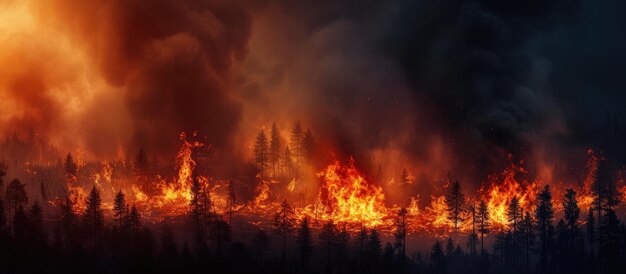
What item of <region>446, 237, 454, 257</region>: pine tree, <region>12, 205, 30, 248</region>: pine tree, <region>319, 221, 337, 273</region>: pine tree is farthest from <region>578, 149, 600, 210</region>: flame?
<region>12, 205, 30, 248</region>: pine tree

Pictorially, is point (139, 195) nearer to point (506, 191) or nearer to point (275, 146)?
point (275, 146)

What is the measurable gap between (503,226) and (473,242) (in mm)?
13958

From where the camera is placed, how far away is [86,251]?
104m

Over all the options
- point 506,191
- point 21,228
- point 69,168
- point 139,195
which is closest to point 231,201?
point 139,195

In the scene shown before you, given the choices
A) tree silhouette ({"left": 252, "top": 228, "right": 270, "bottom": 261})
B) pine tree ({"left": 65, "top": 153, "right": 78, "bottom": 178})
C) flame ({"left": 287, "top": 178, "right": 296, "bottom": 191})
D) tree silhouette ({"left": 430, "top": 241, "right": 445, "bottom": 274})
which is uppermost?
pine tree ({"left": 65, "top": 153, "right": 78, "bottom": 178})

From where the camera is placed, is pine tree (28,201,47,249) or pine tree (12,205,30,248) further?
pine tree (28,201,47,249)

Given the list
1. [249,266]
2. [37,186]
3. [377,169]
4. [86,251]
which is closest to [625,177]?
[377,169]

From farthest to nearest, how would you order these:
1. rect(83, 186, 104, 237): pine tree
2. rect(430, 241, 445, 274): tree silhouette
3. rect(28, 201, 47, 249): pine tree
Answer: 1. rect(430, 241, 445, 274): tree silhouette
2. rect(83, 186, 104, 237): pine tree
3. rect(28, 201, 47, 249): pine tree

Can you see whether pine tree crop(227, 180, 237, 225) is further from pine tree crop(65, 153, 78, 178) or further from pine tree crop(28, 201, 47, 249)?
pine tree crop(65, 153, 78, 178)

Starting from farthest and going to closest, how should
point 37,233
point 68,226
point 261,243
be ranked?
point 261,243 < point 68,226 < point 37,233

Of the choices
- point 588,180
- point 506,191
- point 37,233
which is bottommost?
point 37,233

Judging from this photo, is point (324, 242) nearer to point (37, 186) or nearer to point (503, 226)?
point (503, 226)

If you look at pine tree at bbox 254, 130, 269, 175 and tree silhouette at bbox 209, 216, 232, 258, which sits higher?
pine tree at bbox 254, 130, 269, 175

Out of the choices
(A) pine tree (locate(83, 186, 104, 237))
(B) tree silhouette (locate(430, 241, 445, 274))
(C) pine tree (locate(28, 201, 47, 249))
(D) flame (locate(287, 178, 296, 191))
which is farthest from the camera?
(D) flame (locate(287, 178, 296, 191))
